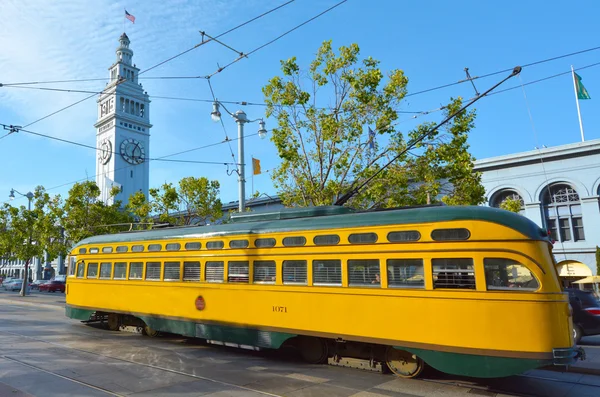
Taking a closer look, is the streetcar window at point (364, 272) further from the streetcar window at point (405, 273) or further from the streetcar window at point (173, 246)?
the streetcar window at point (173, 246)

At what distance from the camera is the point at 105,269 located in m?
13.8

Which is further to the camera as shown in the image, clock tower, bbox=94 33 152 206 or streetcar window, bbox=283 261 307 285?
clock tower, bbox=94 33 152 206

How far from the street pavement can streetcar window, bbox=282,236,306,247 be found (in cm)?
247

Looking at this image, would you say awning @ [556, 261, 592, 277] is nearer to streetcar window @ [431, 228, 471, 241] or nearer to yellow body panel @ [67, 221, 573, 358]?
yellow body panel @ [67, 221, 573, 358]

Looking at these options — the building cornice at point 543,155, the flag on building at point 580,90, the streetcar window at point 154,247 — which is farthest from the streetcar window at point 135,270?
the flag on building at point 580,90

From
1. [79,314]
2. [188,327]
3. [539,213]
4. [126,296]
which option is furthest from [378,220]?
[539,213]

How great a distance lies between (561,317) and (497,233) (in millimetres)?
1532

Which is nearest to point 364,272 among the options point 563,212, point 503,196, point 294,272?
point 294,272

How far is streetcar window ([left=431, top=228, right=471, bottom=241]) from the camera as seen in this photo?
7.29 m

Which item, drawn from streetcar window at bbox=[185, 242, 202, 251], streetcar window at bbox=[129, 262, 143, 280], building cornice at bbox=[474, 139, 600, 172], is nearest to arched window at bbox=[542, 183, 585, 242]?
building cornice at bbox=[474, 139, 600, 172]

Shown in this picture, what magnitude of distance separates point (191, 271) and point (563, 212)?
26135mm

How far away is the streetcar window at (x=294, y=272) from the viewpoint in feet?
29.2

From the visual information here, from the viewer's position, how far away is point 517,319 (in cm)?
672

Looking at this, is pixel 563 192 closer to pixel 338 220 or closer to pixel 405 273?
pixel 338 220
